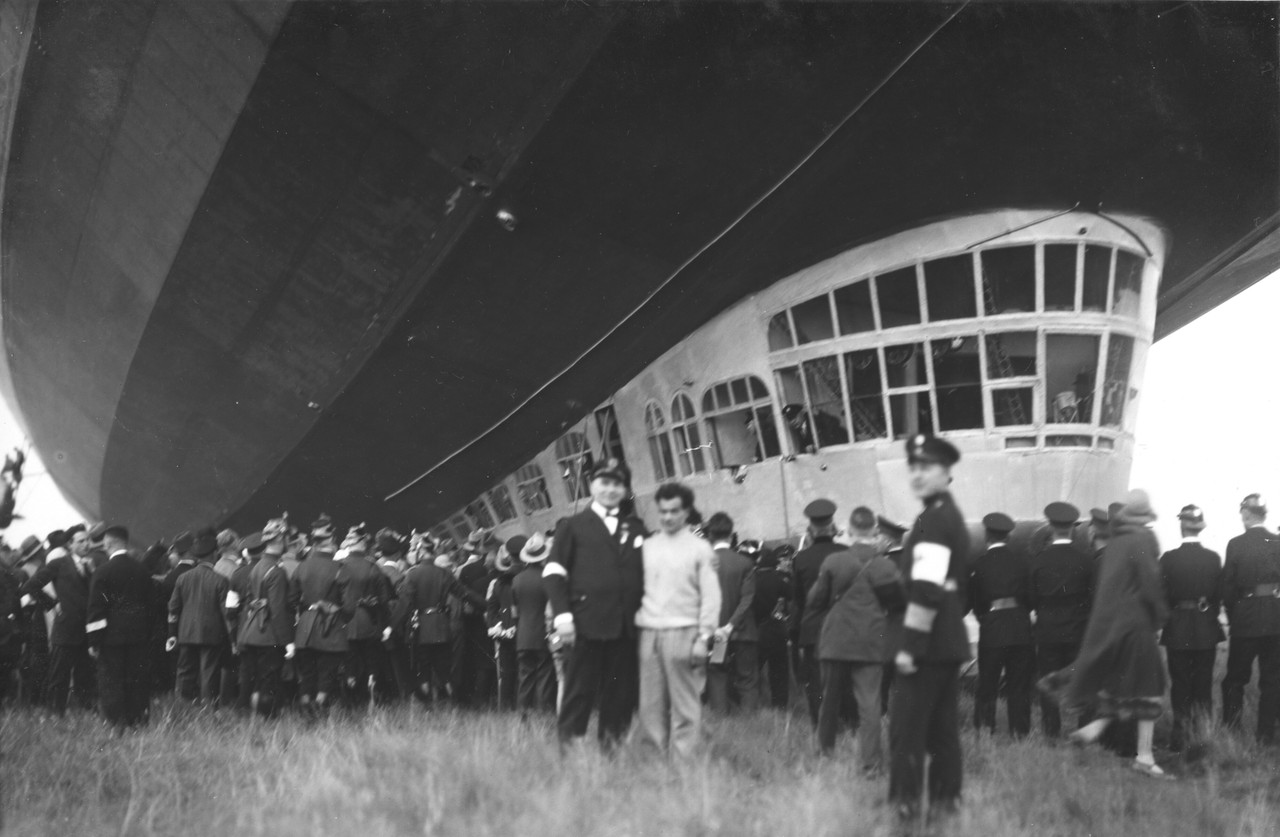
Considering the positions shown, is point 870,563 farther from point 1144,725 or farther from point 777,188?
point 777,188

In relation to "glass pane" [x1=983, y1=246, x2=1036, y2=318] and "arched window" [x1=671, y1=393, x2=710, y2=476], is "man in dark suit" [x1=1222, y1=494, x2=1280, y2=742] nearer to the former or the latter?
"glass pane" [x1=983, y1=246, x2=1036, y2=318]

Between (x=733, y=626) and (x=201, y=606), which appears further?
(x=201, y=606)

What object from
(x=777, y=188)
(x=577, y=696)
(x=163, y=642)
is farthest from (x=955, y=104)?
(x=163, y=642)

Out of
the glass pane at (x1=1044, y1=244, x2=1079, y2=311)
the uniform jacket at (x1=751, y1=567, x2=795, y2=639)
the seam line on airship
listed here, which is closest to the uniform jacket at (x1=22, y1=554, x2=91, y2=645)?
the uniform jacket at (x1=751, y1=567, x2=795, y2=639)

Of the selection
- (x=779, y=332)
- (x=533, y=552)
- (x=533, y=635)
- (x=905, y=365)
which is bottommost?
(x=533, y=635)

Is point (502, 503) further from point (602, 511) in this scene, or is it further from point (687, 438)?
point (602, 511)

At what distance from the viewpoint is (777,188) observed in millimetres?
17047

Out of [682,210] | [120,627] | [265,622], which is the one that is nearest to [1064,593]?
[265,622]

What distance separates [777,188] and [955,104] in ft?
8.83

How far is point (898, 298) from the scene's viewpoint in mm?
17859

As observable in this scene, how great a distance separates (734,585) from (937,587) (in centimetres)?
501

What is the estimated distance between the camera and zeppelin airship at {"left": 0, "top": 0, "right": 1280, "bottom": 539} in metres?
15.4

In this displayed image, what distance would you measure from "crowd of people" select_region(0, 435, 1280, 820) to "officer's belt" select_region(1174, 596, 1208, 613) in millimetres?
20

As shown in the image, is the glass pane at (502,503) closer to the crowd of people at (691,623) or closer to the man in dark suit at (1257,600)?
the crowd of people at (691,623)
